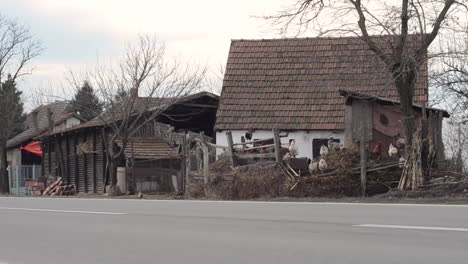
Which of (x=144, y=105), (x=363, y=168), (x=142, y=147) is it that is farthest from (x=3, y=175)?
(x=363, y=168)

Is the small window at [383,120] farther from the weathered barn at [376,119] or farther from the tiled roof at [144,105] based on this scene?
the tiled roof at [144,105]

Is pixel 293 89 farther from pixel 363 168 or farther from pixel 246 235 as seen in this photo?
pixel 246 235

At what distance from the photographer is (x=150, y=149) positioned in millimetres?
31141

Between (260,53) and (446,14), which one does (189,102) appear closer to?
(260,53)

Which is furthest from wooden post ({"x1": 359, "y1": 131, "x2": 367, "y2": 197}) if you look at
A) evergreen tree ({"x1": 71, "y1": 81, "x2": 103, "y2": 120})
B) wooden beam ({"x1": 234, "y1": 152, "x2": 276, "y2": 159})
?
evergreen tree ({"x1": 71, "y1": 81, "x2": 103, "y2": 120})

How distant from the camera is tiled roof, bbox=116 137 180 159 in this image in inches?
1175

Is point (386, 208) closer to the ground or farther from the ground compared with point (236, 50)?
closer to the ground

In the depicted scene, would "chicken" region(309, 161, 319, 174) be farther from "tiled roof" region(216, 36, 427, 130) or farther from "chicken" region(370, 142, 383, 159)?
"tiled roof" region(216, 36, 427, 130)

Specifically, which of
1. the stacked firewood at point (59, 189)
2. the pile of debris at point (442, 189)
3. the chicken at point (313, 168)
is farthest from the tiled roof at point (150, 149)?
the pile of debris at point (442, 189)

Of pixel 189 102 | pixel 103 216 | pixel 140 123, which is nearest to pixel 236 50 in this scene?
pixel 189 102

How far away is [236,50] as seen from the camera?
32.1m

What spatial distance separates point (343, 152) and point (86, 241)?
34.6 feet

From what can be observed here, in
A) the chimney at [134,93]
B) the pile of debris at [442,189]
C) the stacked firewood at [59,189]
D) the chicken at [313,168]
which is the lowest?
the stacked firewood at [59,189]

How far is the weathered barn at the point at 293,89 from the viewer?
2825 centimetres
